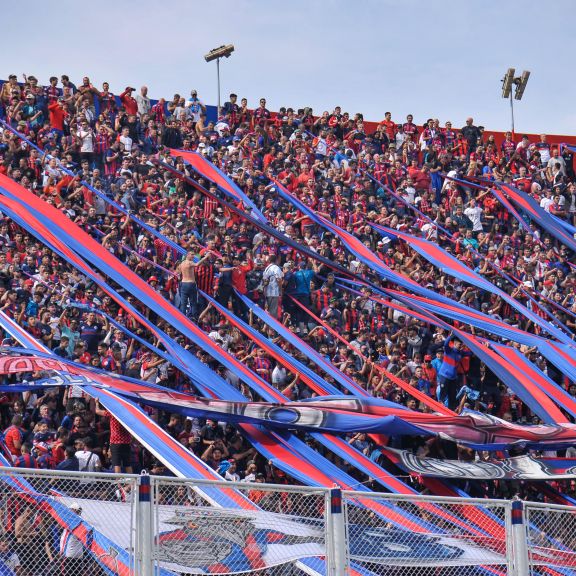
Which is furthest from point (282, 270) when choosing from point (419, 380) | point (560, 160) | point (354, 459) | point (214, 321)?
point (560, 160)

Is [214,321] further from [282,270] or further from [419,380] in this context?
[419,380]

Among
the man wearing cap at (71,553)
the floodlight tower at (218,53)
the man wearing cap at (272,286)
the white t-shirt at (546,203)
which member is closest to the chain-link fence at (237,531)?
the man wearing cap at (71,553)

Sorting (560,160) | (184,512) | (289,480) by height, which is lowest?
(289,480)

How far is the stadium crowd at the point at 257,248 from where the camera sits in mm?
17062

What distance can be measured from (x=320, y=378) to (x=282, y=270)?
3.64 metres

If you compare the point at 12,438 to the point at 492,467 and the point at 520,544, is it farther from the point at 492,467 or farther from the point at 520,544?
the point at 520,544

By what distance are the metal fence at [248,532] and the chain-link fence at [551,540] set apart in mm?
11

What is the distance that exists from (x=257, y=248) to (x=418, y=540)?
43.4 feet

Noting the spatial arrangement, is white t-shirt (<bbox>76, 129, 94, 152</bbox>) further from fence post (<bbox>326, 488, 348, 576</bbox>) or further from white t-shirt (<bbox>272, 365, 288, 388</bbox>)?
fence post (<bbox>326, 488, 348, 576</bbox>)

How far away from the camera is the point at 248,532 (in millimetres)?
9711

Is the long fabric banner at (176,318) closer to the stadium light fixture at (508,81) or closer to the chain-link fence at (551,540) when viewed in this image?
the chain-link fence at (551,540)

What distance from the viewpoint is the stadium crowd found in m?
17.1

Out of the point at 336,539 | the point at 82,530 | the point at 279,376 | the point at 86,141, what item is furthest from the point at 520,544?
the point at 86,141

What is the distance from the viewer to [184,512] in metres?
9.58
